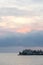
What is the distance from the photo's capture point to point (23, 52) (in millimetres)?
198875

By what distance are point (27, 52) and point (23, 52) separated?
10.6 feet

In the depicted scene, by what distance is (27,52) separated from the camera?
198 metres
